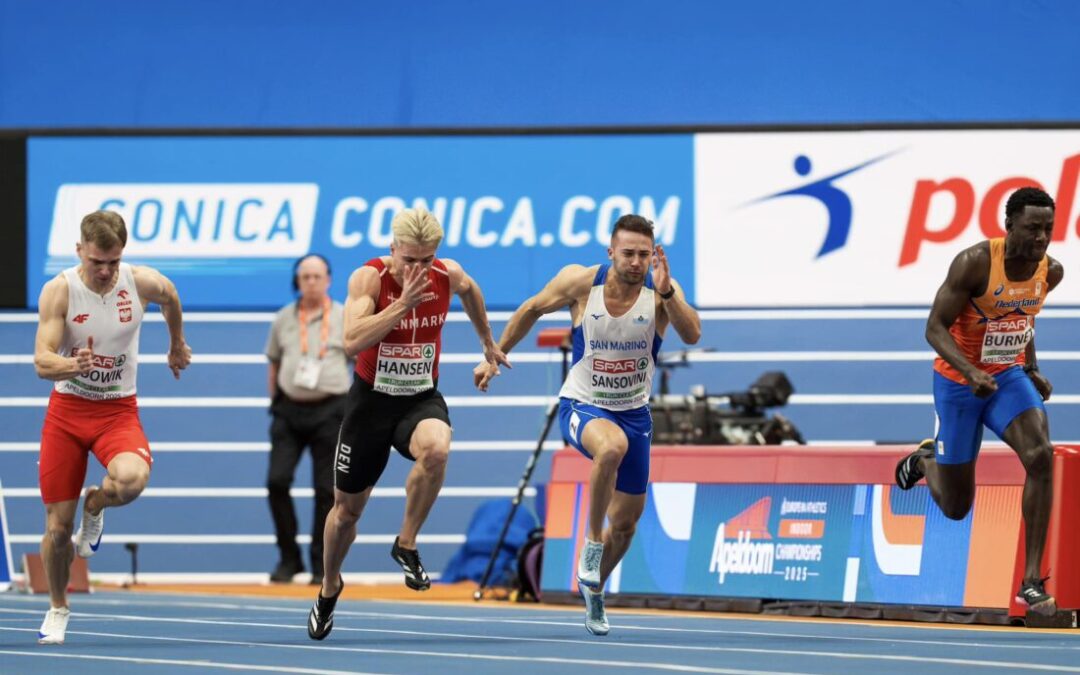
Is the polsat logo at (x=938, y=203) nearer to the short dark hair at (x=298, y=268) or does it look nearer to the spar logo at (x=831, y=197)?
the spar logo at (x=831, y=197)

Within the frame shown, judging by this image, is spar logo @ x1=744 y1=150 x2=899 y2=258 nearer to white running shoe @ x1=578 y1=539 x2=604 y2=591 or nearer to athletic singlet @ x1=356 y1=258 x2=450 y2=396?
white running shoe @ x1=578 y1=539 x2=604 y2=591

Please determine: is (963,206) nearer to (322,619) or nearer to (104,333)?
(322,619)

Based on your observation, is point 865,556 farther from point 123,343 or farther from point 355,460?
point 123,343

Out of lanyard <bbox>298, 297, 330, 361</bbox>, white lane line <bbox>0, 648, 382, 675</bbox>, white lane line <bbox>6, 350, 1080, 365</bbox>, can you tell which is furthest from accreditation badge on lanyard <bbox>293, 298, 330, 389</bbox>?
white lane line <bbox>0, 648, 382, 675</bbox>

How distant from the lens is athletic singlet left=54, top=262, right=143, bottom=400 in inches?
350

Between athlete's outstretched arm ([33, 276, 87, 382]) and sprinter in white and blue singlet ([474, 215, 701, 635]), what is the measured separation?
1904 mm

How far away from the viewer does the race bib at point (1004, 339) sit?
30.3 ft

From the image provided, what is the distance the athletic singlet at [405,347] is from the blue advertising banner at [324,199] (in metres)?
6.03

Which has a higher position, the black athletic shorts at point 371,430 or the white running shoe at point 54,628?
the black athletic shorts at point 371,430

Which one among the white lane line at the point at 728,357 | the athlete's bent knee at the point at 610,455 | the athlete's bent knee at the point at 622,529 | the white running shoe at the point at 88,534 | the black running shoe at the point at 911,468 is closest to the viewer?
the athlete's bent knee at the point at 610,455

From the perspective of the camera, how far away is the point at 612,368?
922 centimetres

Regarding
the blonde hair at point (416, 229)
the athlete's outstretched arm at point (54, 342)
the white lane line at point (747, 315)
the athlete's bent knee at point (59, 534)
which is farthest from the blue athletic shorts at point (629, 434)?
the white lane line at point (747, 315)

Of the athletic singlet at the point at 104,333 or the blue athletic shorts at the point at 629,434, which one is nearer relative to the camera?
the athletic singlet at the point at 104,333

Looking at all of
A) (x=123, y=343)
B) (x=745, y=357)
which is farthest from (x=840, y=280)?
(x=123, y=343)
